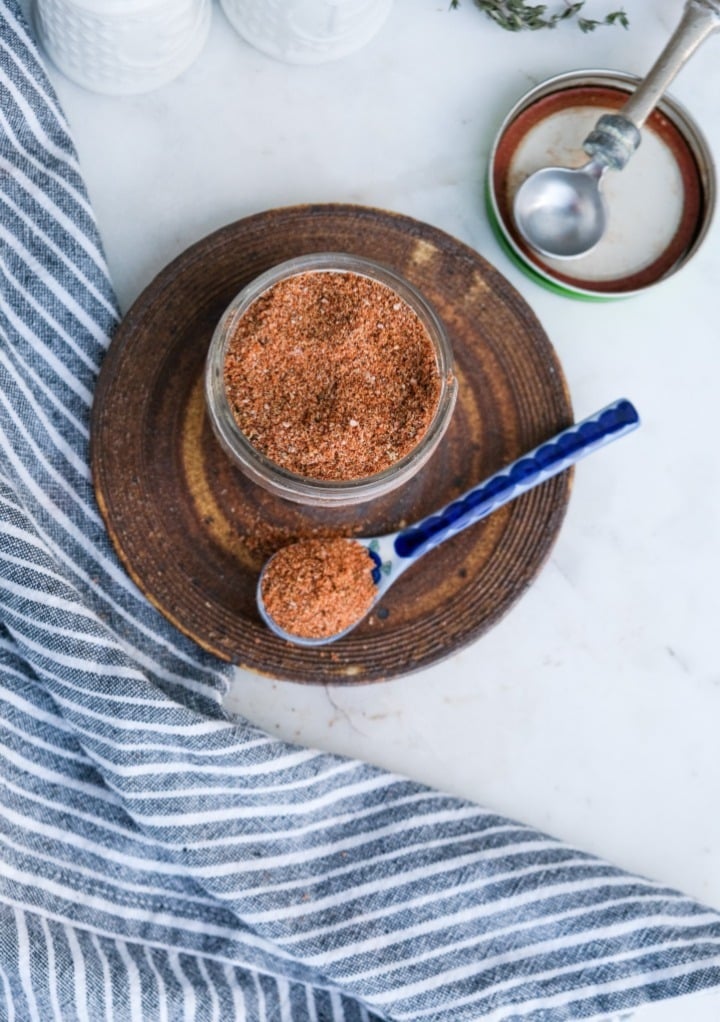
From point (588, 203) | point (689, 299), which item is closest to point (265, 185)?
point (588, 203)

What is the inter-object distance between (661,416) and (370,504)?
346 mm

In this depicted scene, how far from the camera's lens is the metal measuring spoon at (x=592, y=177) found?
43.3 inches

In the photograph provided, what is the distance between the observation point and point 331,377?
971 mm

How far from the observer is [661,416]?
118 centimetres

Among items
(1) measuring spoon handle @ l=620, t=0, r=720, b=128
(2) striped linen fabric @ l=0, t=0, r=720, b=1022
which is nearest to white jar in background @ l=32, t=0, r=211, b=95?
(2) striped linen fabric @ l=0, t=0, r=720, b=1022

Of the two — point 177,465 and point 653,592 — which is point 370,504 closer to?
point 177,465

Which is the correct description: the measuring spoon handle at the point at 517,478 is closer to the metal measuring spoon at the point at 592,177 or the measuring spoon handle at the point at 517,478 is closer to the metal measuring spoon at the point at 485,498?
the metal measuring spoon at the point at 485,498

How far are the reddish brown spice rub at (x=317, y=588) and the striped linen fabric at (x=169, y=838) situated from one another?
0.37 feet

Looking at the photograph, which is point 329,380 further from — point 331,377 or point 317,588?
point 317,588

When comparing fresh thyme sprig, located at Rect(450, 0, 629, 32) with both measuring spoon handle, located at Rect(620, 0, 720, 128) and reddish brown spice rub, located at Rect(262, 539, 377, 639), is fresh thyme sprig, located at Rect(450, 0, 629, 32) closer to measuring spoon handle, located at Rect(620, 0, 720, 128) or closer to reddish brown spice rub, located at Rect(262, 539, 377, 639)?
measuring spoon handle, located at Rect(620, 0, 720, 128)

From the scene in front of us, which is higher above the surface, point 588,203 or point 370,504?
point 588,203

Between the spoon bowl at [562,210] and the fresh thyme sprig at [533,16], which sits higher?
the fresh thyme sprig at [533,16]

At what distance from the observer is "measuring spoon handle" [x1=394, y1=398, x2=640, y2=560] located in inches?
41.6

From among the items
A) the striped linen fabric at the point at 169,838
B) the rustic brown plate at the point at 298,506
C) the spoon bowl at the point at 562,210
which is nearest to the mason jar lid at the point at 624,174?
the spoon bowl at the point at 562,210
